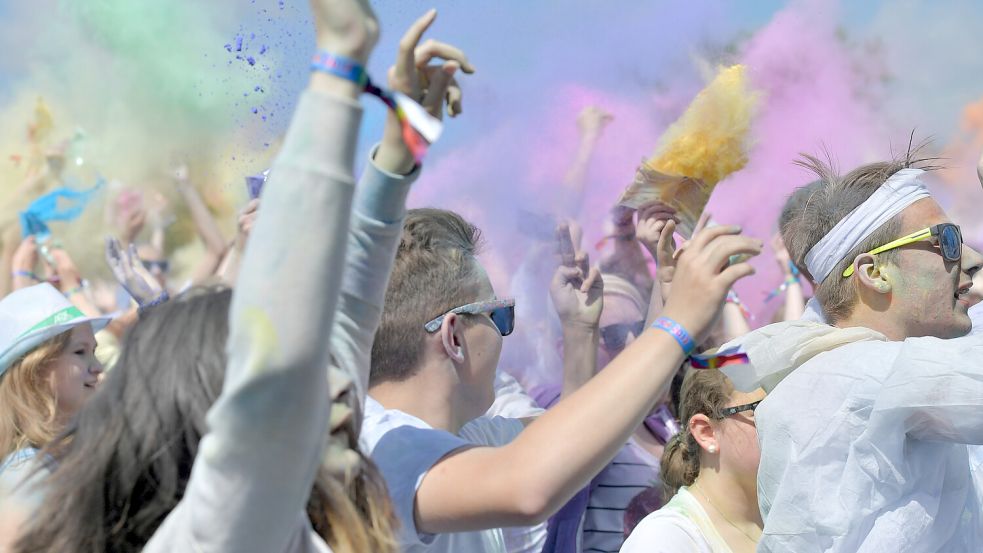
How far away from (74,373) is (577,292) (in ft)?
5.69

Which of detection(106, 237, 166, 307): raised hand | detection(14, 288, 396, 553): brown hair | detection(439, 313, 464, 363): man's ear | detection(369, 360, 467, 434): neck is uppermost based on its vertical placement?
detection(14, 288, 396, 553): brown hair

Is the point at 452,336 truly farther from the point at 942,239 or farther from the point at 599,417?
the point at 942,239

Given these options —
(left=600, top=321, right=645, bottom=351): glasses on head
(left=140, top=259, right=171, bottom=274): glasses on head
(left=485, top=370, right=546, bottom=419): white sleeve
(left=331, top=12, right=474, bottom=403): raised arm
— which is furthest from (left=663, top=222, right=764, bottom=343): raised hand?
(left=140, top=259, right=171, bottom=274): glasses on head

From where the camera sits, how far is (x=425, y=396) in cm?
259

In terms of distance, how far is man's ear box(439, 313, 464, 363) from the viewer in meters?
2.62

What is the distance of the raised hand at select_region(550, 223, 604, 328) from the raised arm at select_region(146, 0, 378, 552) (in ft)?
8.72

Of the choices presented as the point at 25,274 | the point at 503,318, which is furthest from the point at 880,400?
the point at 25,274

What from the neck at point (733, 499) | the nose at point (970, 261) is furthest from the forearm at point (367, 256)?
the nose at point (970, 261)

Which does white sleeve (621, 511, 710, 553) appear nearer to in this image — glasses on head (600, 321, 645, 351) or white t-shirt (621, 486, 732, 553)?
white t-shirt (621, 486, 732, 553)

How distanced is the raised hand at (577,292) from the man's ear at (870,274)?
1086mm

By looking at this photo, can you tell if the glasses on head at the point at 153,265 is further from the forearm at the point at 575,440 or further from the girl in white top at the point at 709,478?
the forearm at the point at 575,440

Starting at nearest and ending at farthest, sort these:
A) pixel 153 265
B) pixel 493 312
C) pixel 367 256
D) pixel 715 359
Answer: pixel 715 359 → pixel 367 256 → pixel 493 312 → pixel 153 265

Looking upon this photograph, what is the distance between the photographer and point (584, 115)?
574 cm

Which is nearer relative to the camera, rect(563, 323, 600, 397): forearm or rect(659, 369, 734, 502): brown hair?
rect(659, 369, 734, 502): brown hair
